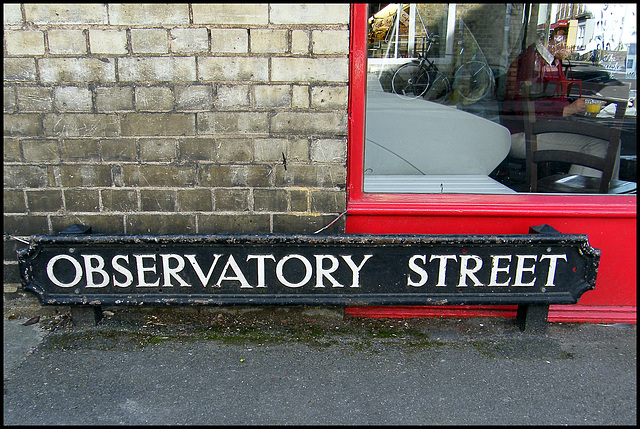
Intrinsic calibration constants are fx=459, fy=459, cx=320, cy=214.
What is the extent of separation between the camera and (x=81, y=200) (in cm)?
272

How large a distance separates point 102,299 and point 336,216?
1.43m

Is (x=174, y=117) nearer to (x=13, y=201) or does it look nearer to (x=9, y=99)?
(x=9, y=99)

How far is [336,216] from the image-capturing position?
274 centimetres

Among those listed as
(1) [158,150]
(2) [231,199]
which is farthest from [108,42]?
(2) [231,199]

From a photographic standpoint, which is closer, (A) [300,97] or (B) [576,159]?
(A) [300,97]

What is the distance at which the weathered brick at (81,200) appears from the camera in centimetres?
270

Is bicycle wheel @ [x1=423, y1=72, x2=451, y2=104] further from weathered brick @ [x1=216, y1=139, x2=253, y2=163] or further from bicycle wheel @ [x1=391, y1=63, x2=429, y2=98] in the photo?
weathered brick @ [x1=216, y1=139, x2=253, y2=163]

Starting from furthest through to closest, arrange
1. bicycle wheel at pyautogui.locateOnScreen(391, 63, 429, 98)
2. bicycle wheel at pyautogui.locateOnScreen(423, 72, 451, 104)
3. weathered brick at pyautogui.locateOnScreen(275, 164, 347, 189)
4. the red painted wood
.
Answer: bicycle wheel at pyautogui.locateOnScreen(423, 72, 451, 104) < bicycle wheel at pyautogui.locateOnScreen(391, 63, 429, 98) < the red painted wood < weathered brick at pyautogui.locateOnScreen(275, 164, 347, 189)

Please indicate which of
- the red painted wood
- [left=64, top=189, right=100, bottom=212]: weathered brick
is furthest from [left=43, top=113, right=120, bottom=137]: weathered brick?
the red painted wood

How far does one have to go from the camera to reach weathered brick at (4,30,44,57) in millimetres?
2490

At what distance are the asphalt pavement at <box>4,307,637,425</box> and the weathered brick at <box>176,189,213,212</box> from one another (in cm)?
70

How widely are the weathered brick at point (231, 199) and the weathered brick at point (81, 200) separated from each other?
2.34 ft

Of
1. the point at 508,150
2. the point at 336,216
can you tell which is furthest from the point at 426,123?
the point at 336,216

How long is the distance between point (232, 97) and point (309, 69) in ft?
1.50
